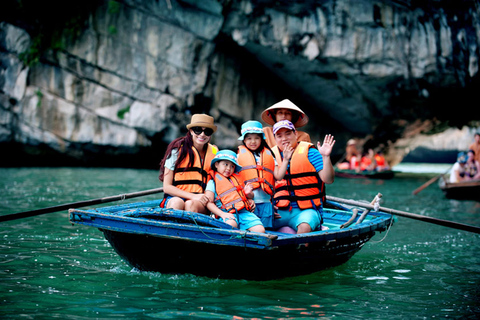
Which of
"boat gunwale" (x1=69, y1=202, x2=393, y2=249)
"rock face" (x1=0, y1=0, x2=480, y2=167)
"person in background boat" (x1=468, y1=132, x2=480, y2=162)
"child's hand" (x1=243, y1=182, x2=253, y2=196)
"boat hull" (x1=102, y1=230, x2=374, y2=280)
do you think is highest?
"rock face" (x1=0, y1=0, x2=480, y2=167)

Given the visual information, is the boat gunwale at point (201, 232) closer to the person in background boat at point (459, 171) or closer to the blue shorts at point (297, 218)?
the blue shorts at point (297, 218)

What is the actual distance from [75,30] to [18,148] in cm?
493

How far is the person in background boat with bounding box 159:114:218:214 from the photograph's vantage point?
4570 mm

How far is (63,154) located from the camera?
1789 cm

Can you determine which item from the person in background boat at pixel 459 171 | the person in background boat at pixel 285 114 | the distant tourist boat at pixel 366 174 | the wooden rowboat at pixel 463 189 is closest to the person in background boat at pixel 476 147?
the person in background boat at pixel 459 171

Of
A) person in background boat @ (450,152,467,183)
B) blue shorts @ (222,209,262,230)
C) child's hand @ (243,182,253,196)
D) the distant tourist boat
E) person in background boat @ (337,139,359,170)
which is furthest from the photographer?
person in background boat @ (337,139,359,170)

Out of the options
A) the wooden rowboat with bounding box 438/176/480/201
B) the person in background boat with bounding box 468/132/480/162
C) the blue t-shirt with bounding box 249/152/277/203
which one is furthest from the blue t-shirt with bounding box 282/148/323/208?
the person in background boat with bounding box 468/132/480/162

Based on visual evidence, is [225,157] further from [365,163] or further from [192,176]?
[365,163]

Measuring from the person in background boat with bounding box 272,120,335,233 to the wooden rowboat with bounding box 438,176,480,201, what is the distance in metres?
7.09

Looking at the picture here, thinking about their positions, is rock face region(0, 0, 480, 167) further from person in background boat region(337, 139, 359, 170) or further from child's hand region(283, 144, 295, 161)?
child's hand region(283, 144, 295, 161)

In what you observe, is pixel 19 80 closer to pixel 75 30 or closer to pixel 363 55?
pixel 75 30

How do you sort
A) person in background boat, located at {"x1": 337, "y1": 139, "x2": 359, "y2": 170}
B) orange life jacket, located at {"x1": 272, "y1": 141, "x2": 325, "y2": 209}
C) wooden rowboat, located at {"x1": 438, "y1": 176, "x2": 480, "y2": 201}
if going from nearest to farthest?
orange life jacket, located at {"x1": 272, "y1": 141, "x2": 325, "y2": 209} < wooden rowboat, located at {"x1": 438, "y1": 176, "x2": 480, "y2": 201} < person in background boat, located at {"x1": 337, "y1": 139, "x2": 359, "y2": 170}

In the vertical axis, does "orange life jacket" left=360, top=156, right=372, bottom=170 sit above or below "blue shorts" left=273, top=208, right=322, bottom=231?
above

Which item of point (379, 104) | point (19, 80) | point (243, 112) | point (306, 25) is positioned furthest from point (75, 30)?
point (379, 104)
